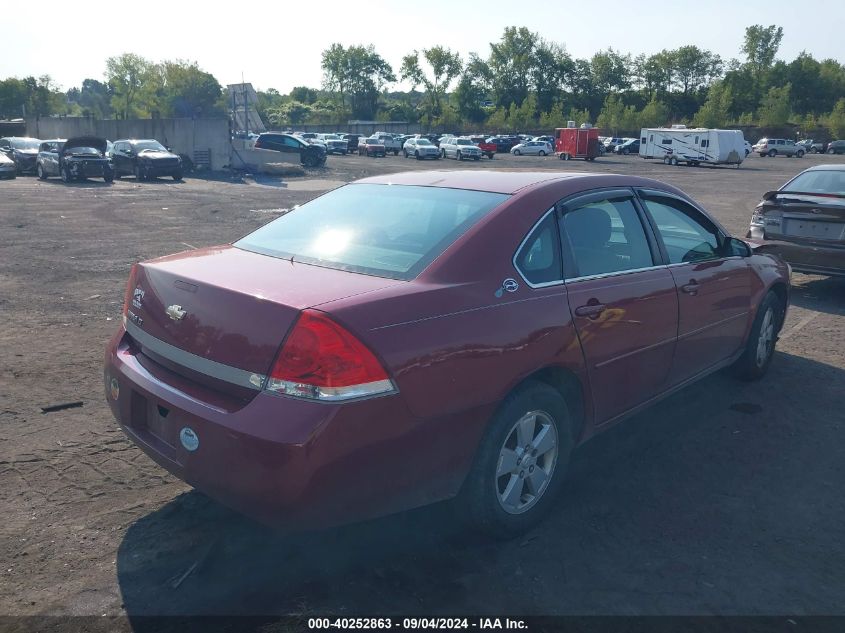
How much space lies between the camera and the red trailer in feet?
176

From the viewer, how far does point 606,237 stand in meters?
4.28

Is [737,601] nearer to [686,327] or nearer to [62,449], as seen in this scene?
[686,327]

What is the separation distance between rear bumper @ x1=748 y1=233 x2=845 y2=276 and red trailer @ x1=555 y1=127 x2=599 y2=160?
1850 inches

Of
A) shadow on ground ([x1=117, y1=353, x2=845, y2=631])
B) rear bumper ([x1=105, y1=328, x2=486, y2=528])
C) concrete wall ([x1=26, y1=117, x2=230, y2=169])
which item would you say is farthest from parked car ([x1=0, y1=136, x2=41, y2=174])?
rear bumper ([x1=105, y1=328, x2=486, y2=528])

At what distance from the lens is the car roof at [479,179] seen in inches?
158

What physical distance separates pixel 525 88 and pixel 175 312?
134203mm

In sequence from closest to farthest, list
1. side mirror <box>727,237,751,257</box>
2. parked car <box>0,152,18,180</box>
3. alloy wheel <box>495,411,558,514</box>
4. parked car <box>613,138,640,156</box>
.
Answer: alloy wheel <box>495,411,558,514</box> → side mirror <box>727,237,751,257</box> → parked car <box>0,152,18,180</box> → parked car <box>613,138,640,156</box>

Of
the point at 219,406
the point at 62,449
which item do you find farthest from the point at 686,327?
the point at 62,449

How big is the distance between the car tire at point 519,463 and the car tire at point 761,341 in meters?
2.55

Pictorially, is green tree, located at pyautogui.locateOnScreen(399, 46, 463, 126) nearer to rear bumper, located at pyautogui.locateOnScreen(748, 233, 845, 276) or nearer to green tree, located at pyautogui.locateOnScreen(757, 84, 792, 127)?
green tree, located at pyautogui.locateOnScreen(757, 84, 792, 127)

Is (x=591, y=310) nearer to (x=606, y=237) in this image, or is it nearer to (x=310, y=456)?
(x=606, y=237)

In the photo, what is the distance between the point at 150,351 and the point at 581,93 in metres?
132

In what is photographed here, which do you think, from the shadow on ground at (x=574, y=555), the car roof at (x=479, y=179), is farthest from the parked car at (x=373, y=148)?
the shadow on ground at (x=574, y=555)

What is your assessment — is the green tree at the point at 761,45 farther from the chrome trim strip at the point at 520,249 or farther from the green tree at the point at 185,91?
the chrome trim strip at the point at 520,249
